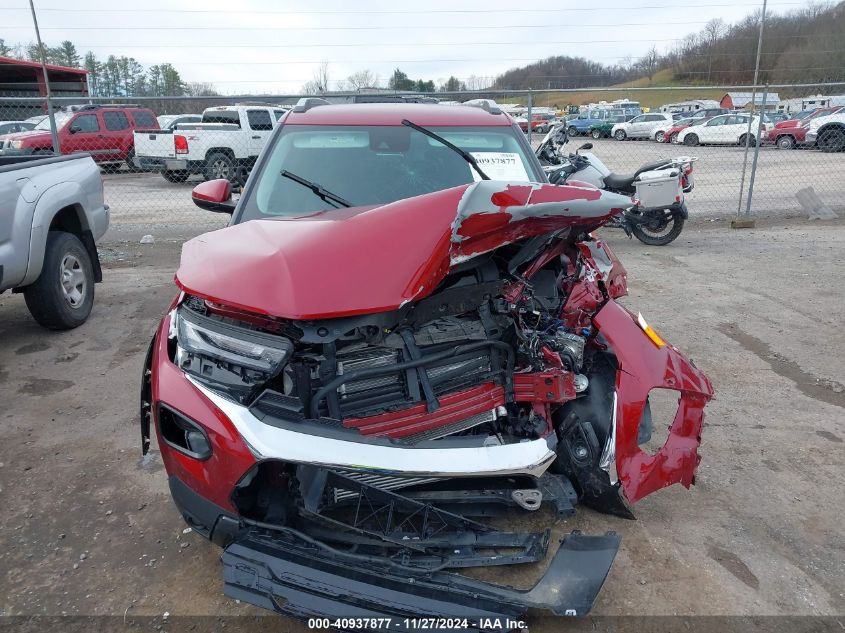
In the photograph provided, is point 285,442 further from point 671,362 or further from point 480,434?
point 671,362

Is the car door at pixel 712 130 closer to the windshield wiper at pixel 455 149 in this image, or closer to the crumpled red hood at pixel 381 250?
the windshield wiper at pixel 455 149

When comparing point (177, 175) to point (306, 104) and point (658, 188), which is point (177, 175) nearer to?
point (658, 188)

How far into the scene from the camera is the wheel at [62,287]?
5.15 m

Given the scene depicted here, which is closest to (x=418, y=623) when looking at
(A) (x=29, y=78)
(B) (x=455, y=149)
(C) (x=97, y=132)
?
(B) (x=455, y=149)

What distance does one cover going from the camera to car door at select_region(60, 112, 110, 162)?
1714cm

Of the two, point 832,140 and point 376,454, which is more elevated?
point 376,454

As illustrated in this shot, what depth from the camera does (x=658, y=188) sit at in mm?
8398

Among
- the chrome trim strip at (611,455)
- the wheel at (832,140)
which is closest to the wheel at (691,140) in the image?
the wheel at (832,140)

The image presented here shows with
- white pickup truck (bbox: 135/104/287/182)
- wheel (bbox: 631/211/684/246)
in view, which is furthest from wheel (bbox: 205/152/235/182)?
wheel (bbox: 631/211/684/246)

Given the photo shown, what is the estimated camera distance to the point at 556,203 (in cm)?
237

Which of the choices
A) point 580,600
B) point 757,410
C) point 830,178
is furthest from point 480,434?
point 830,178

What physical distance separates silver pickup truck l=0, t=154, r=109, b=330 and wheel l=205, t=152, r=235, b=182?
31.7 feet

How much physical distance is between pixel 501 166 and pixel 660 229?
606 centimetres

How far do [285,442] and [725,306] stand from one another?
5.26 metres
